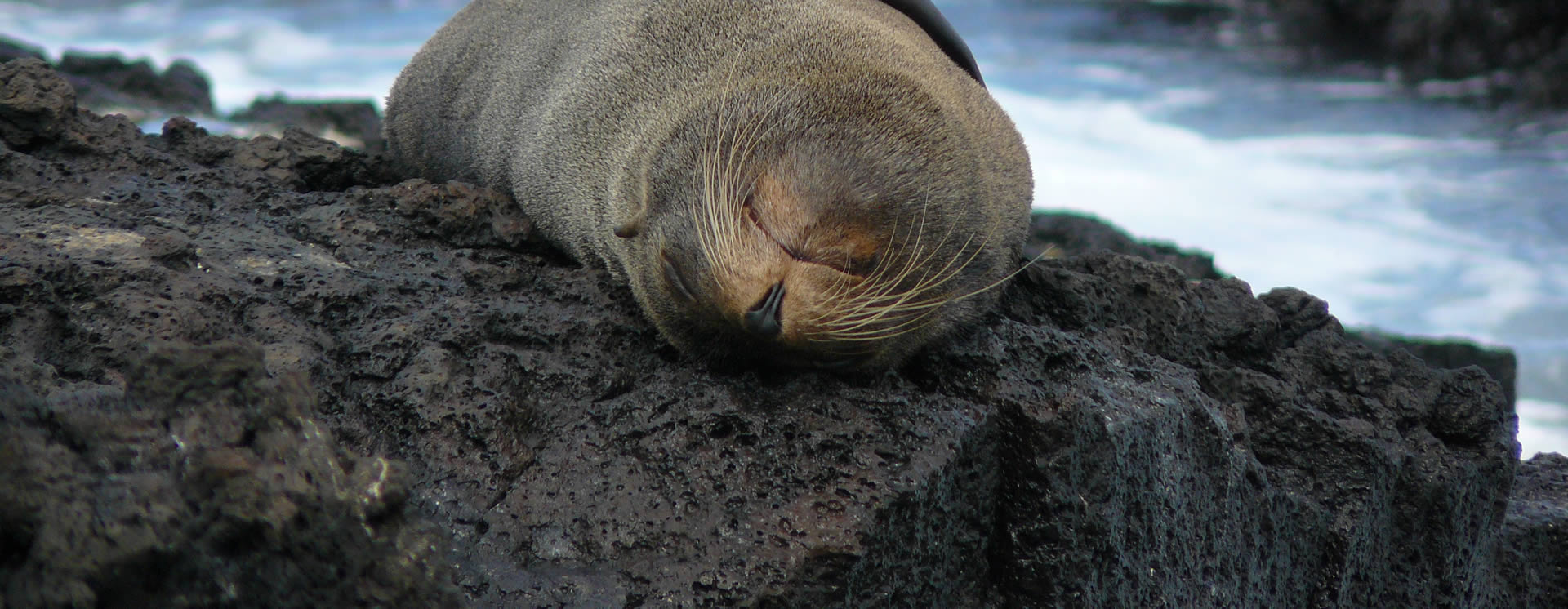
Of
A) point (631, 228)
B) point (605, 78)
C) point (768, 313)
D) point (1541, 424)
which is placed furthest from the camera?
point (1541, 424)

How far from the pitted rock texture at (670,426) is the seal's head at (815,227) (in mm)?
168

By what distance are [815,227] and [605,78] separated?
159cm

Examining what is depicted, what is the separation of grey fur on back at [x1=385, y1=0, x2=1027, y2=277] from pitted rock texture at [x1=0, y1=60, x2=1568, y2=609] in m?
0.32

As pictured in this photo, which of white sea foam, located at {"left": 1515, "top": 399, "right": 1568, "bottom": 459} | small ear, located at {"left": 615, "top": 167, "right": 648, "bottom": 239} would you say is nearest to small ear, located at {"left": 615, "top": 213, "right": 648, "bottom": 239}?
small ear, located at {"left": 615, "top": 167, "right": 648, "bottom": 239}

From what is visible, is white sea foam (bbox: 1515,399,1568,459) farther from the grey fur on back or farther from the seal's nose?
the seal's nose

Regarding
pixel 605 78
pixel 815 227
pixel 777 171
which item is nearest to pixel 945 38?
pixel 605 78

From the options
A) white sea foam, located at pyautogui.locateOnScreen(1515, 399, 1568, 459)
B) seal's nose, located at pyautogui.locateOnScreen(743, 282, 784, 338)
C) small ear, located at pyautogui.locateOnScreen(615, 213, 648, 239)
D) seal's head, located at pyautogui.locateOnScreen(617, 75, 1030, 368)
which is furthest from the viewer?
white sea foam, located at pyautogui.locateOnScreen(1515, 399, 1568, 459)

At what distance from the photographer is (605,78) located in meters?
4.60

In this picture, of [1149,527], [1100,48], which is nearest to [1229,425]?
[1149,527]

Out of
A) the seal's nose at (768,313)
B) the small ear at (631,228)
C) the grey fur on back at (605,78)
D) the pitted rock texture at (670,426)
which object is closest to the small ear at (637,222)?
the small ear at (631,228)

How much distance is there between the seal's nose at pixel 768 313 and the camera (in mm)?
3102

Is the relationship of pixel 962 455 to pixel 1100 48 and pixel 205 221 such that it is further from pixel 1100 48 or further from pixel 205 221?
pixel 1100 48

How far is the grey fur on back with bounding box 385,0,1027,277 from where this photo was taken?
4152 millimetres

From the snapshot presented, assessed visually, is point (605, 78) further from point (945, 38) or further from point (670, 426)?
point (670, 426)
